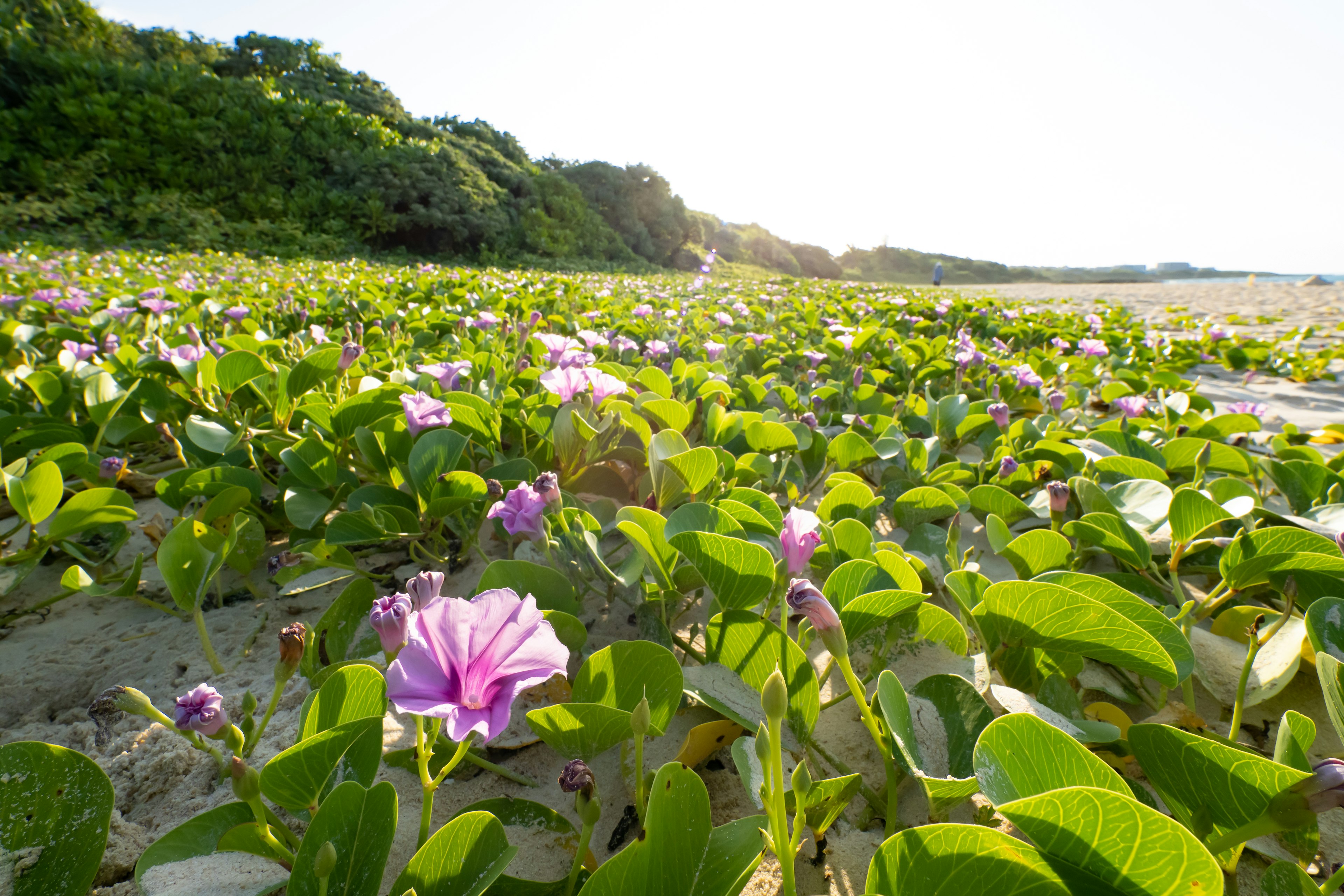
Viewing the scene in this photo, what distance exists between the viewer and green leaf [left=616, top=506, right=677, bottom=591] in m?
1.11

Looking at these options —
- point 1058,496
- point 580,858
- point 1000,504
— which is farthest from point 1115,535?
point 580,858

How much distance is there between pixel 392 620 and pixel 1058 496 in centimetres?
133

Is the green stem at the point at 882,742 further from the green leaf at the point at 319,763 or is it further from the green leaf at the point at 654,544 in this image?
the green leaf at the point at 319,763

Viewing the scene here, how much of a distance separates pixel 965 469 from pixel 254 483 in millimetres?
1947

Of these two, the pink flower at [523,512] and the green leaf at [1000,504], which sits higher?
the pink flower at [523,512]

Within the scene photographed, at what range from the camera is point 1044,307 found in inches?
331

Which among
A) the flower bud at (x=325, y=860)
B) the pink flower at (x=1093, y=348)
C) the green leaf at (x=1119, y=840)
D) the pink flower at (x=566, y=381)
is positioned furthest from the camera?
the pink flower at (x=1093, y=348)

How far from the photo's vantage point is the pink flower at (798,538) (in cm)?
100

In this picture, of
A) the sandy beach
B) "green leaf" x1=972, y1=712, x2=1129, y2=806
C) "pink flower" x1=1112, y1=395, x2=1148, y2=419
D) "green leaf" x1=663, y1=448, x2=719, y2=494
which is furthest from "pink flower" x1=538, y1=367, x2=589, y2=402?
the sandy beach

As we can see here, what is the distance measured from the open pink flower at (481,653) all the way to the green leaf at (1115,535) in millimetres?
1136

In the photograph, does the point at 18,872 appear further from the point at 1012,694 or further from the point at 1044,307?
the point at 1044,307

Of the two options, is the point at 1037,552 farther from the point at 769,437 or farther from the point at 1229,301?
the point at 1229,301

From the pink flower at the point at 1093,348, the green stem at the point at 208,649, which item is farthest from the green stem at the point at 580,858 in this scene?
the pink flower at the point at 1093,348

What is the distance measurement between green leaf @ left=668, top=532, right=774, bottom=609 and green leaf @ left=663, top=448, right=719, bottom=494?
15.2 inches
